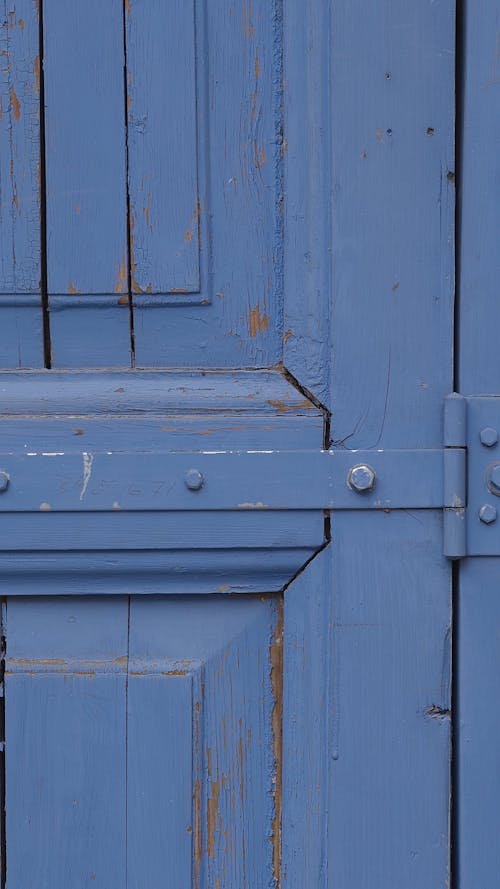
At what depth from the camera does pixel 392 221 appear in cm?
67

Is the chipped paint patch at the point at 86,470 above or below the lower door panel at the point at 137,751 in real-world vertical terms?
above

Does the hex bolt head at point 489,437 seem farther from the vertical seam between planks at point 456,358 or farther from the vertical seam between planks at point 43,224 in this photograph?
the vertical seam between planks at point 43,224

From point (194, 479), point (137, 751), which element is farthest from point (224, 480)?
point (137, 751)

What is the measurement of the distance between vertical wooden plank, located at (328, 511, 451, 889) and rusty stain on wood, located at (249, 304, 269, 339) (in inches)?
7.8

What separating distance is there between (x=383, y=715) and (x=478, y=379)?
300mm

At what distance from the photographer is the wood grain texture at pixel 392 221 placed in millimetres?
665

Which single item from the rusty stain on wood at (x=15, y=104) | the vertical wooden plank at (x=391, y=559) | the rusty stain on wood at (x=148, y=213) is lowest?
the vertical wooden plank at (x=391, y=559)

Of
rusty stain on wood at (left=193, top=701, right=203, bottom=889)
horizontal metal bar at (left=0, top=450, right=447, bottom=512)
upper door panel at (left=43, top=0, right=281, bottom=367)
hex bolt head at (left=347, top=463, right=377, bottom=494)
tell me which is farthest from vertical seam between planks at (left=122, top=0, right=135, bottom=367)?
rusty stain on wood at (left=193, top=701, right=203, bottom=889)

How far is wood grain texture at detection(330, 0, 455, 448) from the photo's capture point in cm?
67

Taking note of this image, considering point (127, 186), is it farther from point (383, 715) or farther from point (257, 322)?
point (383, 715)

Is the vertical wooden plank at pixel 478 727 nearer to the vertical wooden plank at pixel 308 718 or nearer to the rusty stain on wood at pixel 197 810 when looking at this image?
the vertical wooden plank at pixel 308 718

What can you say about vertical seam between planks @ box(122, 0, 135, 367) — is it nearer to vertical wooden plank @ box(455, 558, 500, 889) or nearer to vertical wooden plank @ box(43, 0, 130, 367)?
vertical wooden plank @ box(43, 0, 130, 367)

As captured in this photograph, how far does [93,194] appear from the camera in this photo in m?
0.69

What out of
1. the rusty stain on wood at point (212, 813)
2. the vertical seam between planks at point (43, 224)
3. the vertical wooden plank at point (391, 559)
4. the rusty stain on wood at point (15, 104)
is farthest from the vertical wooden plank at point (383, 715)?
the rusty stain on wood at point (15, 104)
